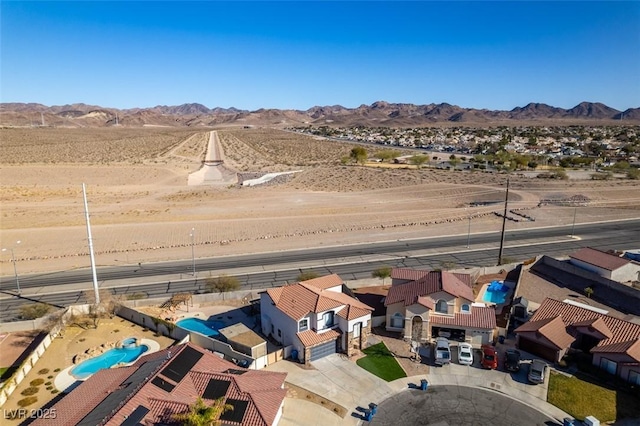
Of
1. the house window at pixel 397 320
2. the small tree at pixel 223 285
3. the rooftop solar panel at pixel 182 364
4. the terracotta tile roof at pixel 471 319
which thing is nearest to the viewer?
the rooftop solar panel at pixel 182 364

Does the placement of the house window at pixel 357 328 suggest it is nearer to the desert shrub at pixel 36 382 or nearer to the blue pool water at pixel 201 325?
the blue pool water at pixel 201 325

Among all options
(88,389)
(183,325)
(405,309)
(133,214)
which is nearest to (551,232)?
(405,309)

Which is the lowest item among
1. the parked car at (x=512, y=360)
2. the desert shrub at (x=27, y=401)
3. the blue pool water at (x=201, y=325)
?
the desert shrub at (x=27, y=401)

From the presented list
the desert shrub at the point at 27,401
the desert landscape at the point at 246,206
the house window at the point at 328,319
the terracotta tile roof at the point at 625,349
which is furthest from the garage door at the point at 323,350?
the desert landscape at the point at 246,206

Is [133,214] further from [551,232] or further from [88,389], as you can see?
[551,232]

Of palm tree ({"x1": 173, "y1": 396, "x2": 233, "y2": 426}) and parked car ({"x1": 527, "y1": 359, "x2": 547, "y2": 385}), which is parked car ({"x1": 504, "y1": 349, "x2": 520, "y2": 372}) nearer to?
parked car ({"x1": 527, "y1": 359, "x2": 547, "y2": 385})

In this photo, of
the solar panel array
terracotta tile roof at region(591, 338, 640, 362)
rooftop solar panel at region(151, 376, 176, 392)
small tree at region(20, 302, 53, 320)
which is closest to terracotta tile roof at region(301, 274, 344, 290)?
the solar panel array

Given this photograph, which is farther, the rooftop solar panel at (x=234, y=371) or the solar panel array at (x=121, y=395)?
the rooftop solar panel at (x=234, y=371)

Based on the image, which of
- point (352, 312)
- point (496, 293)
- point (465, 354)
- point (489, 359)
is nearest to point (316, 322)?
point (352, 312)
